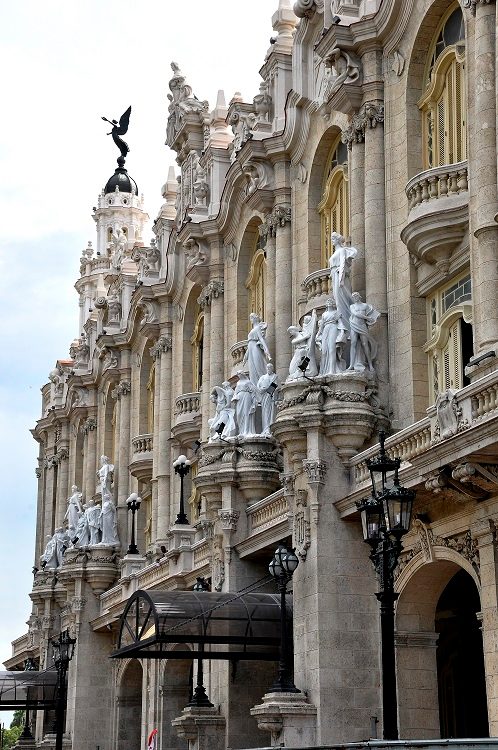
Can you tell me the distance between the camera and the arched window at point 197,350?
49.0 m

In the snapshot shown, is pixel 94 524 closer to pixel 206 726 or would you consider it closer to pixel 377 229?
pixel 206 726

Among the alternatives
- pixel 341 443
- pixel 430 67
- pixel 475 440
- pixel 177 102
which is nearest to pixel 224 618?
pixel 341 443

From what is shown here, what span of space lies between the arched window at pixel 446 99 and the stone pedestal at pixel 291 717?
40.0 feet

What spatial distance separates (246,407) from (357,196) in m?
6.76

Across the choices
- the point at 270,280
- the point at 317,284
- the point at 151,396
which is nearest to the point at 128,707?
the point at 151,396

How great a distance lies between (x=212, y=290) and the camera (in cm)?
4503

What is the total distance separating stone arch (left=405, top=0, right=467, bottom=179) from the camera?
3159 centimetres

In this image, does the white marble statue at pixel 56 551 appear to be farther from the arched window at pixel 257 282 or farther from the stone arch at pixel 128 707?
the arched window at pixel 257 282

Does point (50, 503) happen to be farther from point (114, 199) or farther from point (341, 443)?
point (341, 443)

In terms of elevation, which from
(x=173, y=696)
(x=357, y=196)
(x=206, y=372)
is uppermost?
(x=357, y=196)

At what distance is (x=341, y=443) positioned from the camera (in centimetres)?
2966

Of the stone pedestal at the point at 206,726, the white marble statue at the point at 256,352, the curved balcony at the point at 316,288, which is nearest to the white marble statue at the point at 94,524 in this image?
the white marble statue at the point at 256,352

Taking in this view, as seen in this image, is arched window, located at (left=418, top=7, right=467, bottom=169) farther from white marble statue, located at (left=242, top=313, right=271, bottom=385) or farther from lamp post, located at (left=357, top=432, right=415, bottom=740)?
lamp post, located at (left=357, top=432, right=415, bottom=740)

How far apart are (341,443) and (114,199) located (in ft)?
181
